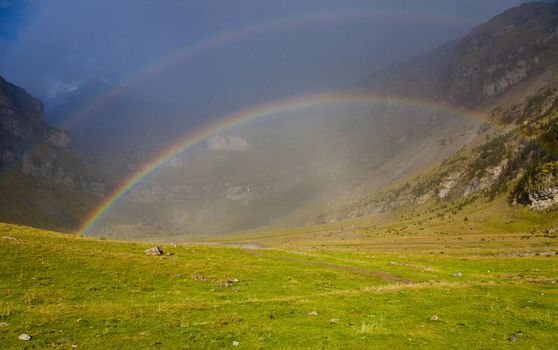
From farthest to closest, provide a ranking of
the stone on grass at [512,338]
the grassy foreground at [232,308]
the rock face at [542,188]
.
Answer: the rock face at [542,188], the stone on grass at [512,338], the grassy foreground at [232,308]

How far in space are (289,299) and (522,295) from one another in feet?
63.8

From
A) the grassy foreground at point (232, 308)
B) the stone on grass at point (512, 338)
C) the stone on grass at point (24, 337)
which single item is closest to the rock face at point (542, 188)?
the grassy foreground at point (232, 308)

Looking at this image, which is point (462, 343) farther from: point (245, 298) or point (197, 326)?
point (245, 298)

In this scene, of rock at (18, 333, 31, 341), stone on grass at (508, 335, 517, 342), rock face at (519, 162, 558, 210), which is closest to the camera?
rock at (18, 333, 31, 341)

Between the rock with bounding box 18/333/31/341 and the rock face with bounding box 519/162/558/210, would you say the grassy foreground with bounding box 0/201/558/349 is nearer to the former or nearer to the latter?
the rock with bounding box 18/333/31/341

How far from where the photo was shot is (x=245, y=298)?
3122 cm

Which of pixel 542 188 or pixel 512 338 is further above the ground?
pixel 542 188

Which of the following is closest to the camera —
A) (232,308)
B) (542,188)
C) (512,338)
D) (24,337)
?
(24,337)

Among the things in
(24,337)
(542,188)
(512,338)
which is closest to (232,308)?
(24,337)

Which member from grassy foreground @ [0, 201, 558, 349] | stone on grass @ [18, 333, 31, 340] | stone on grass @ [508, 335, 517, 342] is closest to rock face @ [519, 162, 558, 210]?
grassy foreground @ [0, 201, 558, 349]


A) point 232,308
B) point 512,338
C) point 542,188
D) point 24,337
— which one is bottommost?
point 512,338

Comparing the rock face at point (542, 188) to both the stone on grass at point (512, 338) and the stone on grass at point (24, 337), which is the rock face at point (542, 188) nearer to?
the stone on grass at point (512, 338)

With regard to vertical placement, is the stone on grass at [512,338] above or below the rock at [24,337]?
below

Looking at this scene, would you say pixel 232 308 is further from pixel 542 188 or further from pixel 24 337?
pixel 542 188
